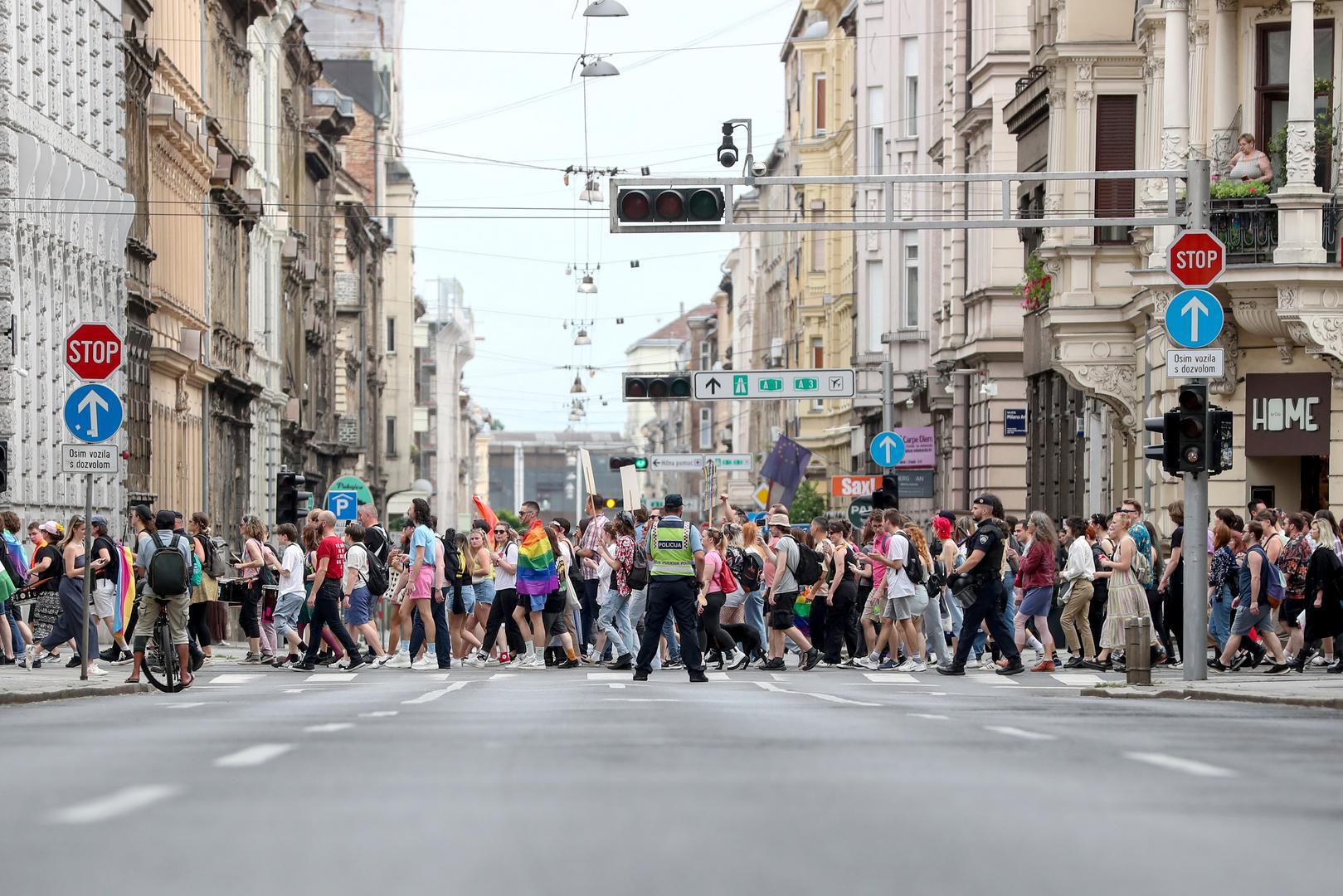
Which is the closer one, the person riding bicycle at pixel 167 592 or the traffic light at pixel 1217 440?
the person riding bicycle at pixel 167 592

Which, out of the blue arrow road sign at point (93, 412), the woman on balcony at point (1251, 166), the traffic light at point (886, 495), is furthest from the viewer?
the traffic light at point (886, 495)

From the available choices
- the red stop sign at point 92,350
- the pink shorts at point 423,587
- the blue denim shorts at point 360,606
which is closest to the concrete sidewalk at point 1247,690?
the pink shorts at point 423,587

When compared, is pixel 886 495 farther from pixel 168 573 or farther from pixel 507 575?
pixel 168 573

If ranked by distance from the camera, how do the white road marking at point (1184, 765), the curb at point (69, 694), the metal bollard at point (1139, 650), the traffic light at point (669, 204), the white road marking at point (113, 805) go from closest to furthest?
the white road marking at point (113, 805) < the white road marking at point (1184, 765) < the curb at point (69, 694) < the metal bollard at point (1139, 650) < the traffic light at point (669, 204)

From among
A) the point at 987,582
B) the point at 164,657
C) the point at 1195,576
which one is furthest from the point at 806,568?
the point at 164,657

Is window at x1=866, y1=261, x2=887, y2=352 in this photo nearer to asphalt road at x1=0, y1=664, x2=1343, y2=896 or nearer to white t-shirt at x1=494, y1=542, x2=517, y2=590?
white t-shirt at x1=494, y1=542, x2=517, y2=590

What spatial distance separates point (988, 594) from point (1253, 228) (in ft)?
26.5

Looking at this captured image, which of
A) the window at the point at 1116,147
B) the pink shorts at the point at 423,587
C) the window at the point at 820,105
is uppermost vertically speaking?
the window at the point at 820,105

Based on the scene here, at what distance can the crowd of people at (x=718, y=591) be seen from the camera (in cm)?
2503

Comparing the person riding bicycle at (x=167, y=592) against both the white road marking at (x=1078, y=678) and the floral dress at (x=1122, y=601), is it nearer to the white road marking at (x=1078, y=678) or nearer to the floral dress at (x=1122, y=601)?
the white road marking at (x=1078, y=678)

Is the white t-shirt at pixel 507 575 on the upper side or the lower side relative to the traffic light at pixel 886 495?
lower

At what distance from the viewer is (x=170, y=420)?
49.7 m

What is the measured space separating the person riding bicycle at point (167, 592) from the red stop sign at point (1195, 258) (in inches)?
356

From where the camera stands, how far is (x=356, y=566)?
28734mm
